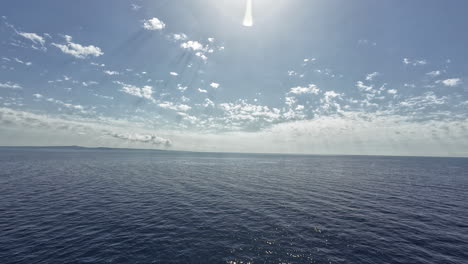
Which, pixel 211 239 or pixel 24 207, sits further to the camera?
pixel 24 207

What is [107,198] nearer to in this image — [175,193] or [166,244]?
[175,193]

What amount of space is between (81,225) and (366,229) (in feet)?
129

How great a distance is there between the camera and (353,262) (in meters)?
17.7

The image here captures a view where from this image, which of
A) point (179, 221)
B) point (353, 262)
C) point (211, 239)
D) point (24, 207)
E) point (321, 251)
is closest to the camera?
point (353, 262)

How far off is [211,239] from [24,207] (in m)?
34.1

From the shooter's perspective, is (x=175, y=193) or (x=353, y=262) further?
(x=175, y=193)

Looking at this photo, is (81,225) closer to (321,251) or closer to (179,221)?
(179,221)

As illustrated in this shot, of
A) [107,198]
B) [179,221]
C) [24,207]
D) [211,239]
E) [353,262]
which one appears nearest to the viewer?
[353,262]

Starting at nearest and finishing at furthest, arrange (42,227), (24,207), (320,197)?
(42,227), (24,207), (320,197)

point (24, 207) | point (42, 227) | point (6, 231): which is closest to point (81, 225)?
point (42, 227)

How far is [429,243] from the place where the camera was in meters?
21.7

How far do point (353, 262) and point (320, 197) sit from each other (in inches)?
992

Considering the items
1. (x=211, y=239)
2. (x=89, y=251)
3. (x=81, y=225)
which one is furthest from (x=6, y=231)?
(x=211, y=239)

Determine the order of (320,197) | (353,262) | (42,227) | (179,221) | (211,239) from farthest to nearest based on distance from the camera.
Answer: (320,197), (179,221), (42,227), (211,239), (353,262)
